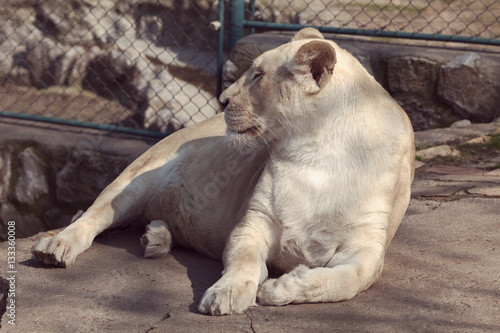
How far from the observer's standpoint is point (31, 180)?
6004 mm

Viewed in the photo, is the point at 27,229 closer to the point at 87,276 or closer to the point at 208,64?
the point at 208,64

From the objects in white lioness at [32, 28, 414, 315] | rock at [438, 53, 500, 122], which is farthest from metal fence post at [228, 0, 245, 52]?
white lioness at [32, 28, 414, 315]

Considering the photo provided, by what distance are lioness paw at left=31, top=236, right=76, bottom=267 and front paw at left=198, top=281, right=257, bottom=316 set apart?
2.92 ft

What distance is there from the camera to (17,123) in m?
6.40

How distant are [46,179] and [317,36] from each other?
3317 millimetres

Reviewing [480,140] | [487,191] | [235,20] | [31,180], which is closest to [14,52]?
[31,180]

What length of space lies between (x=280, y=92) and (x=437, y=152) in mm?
2493

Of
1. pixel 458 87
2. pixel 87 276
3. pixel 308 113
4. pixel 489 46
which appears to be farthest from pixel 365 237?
pixel 489 46

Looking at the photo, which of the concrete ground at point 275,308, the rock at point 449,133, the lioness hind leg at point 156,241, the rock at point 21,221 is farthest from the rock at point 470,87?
the rock at point 21,221

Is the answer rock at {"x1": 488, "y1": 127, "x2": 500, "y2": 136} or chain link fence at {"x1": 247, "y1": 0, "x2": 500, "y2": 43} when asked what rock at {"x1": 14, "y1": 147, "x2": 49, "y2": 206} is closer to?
chain link fence at {"x1": 247, "y1": 0, "x2": 500, "y2": 43}

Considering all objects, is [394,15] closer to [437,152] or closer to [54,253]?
[437,152]

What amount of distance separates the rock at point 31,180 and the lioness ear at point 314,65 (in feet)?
11.6

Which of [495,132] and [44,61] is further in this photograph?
[44,61]

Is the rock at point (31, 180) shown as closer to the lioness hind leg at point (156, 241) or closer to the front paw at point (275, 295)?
the lioness hind leg at point (156, 241)
